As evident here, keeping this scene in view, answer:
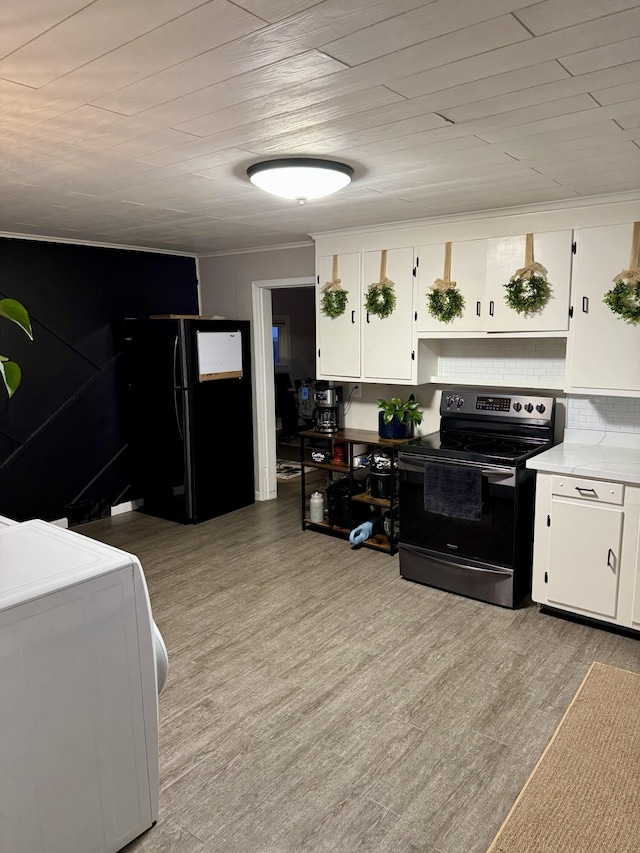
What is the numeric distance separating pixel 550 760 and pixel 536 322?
2307 mm

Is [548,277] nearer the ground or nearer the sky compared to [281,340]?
nearer the sky

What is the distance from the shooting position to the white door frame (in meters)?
5.47

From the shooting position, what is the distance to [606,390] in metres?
3.36

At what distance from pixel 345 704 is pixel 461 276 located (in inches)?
101

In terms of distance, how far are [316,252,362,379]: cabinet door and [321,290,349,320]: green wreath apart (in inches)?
1.0

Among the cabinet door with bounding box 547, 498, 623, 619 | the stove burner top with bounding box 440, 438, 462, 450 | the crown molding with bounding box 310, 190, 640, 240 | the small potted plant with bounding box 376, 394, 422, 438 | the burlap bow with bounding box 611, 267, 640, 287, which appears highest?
the crown molding with bounding box 310, 190, 640, 240

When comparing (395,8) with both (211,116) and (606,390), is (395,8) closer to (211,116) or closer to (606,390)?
(211,116)

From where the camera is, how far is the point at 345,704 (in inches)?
107

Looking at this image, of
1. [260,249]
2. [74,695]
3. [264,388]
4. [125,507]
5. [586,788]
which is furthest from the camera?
A: [264,388]

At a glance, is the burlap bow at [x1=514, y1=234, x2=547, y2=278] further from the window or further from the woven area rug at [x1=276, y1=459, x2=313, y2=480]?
the window

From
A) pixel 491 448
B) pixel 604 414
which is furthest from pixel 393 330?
pixel 604 414

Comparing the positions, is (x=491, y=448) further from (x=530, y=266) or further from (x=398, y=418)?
(x=530, y=266)

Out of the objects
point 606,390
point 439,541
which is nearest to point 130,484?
point 439,541

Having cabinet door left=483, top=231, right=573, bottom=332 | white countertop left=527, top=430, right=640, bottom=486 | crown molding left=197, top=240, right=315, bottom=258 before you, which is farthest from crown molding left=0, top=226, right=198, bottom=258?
white countertop left=527, top=430, right=640, bottom=486
